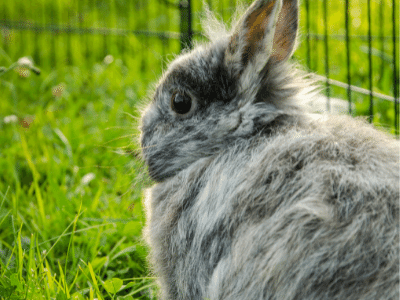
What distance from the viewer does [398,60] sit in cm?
345

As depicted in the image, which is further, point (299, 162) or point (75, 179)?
point (75, 179)

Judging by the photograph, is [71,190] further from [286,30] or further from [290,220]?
[290,220]

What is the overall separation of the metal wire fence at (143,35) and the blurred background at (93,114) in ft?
0.05

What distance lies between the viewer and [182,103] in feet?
5.53

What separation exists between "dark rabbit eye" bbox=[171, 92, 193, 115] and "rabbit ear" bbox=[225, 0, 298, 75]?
0.20 m

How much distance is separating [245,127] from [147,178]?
0.51m

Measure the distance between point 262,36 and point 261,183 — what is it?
53cm

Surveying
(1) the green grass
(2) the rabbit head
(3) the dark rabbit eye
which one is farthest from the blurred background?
(3) the dark rabbit eye

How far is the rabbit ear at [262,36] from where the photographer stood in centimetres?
148

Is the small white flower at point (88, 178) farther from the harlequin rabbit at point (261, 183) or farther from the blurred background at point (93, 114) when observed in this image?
the harlequin rabbit at point (261, 183)

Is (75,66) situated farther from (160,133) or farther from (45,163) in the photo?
(160,133)

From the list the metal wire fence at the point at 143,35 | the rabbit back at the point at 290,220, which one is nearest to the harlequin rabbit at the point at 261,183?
the rabbit back at the point at 290,220

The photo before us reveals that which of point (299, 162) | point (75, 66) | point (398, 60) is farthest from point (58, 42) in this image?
point (299, 162)

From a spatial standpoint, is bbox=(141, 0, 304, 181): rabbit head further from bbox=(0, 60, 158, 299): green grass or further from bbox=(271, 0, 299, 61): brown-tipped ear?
bbox=(0, 60, 158, 299): green grass
